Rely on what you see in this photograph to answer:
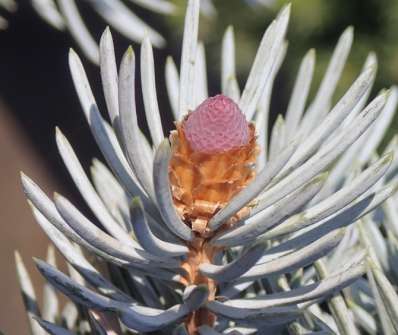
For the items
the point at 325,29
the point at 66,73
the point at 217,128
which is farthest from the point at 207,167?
the point at 66,73

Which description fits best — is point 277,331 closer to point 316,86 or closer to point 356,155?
point 356,155

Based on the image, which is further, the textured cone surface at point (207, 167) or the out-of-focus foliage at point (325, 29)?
the out-of-focus foliage at point (325, 29)

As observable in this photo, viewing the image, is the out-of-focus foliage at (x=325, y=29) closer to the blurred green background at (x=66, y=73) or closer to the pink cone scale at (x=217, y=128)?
the blurred green background at (x=66, y=73)

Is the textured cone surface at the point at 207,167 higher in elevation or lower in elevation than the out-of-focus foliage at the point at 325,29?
lower

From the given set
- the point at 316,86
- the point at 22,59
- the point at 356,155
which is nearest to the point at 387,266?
the point at 356,155

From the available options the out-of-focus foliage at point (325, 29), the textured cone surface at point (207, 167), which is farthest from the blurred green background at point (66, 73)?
the textured cone surface at point (207, 167)

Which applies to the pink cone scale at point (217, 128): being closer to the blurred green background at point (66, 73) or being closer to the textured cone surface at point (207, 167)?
the textured cone surface at point (207, 167)

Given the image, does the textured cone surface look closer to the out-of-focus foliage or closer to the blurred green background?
the blurred green background
